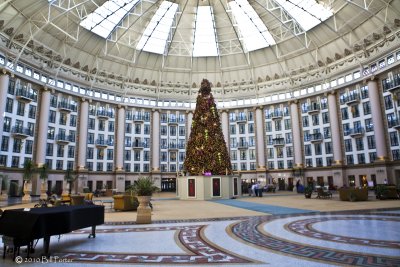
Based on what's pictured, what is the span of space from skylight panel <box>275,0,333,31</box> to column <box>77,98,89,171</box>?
36.3 metres

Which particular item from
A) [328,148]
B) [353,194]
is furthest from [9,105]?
[328,148]

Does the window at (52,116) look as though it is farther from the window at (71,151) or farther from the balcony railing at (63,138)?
the window at (71,151)

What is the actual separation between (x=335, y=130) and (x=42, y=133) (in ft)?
155

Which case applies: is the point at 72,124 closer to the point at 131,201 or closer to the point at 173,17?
the point at 173,17

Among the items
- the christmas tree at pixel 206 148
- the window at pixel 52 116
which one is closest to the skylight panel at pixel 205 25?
the christmas tree at pixel 206 148

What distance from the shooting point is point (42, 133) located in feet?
139

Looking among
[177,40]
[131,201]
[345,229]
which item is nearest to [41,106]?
[177,40]

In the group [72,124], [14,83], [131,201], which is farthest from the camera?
[72,124]

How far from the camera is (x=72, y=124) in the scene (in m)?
48.4

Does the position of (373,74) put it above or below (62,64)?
below

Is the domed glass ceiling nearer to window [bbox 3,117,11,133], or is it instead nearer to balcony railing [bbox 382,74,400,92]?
balcony railing [bbox 382,74,400,92]

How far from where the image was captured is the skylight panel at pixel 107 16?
129 feet

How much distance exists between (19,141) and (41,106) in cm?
643

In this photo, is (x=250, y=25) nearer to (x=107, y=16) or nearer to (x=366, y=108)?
(x=107, y=16)
